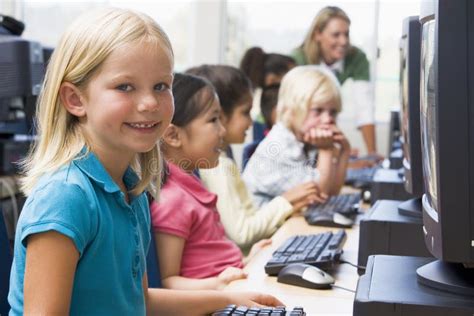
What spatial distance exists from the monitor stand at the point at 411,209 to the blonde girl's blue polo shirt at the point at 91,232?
615 millimetres

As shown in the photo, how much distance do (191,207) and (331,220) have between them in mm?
609

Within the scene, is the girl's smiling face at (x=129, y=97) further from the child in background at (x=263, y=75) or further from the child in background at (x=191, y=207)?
the child in background at (x=263, y=75)

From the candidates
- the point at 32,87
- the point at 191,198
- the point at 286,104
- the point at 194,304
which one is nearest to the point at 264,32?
the point at 286,104

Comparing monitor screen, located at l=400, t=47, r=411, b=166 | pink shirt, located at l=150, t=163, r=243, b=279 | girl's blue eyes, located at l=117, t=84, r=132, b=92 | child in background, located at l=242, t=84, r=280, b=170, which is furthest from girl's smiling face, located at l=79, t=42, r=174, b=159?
child in background, located at l=242, t=84, r=280, b=170

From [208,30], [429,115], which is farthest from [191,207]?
[208,30]

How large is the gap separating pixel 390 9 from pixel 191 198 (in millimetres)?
3366

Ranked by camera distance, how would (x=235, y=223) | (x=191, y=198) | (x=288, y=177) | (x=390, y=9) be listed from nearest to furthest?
(x=191, y=198), (x=235, y=223), (x=288, y=177), (x=390, y=9)

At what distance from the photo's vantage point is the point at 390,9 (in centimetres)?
496

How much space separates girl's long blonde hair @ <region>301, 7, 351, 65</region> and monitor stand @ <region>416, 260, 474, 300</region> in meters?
2.83

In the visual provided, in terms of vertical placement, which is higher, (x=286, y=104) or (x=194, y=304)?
(x=286, y=104)

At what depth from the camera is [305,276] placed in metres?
1.54

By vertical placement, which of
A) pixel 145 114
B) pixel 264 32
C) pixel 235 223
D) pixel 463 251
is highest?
pixel 264 32

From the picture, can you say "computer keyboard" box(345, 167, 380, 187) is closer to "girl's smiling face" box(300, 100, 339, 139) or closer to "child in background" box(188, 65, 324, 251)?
"girl's smiling face" box(300, 100, 339, 139)

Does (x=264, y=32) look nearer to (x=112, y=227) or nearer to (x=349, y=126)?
(x=349, y=126)
